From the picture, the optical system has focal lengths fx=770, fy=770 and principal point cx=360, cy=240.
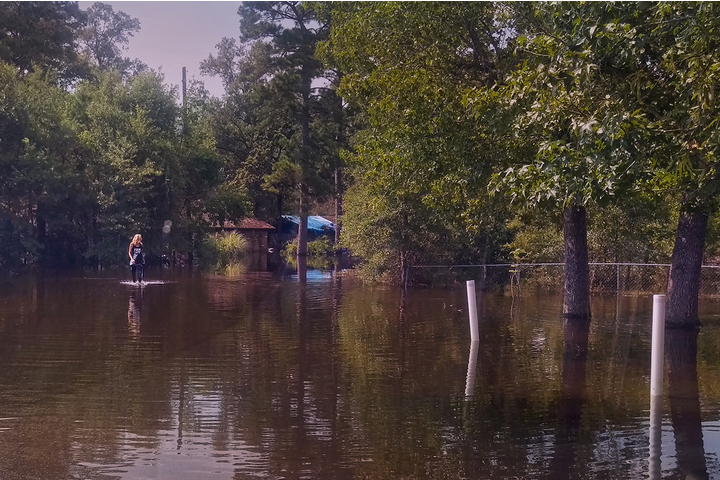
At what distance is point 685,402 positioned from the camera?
30.9 feet

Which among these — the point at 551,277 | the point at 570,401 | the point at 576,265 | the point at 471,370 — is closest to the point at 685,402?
the point at 570,401

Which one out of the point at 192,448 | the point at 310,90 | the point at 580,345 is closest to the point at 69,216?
the point at 310,90

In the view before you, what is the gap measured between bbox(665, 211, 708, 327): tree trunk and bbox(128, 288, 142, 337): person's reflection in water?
1056 centimetres

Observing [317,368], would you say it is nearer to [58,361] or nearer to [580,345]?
[58,361]

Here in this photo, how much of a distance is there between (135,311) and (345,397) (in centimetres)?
966

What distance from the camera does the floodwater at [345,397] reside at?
707 cm

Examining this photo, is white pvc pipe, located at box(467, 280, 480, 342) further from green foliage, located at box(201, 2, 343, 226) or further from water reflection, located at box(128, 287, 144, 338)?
green foliage, located at box(201, 2, 343, 226)

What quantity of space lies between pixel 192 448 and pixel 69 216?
3169cm

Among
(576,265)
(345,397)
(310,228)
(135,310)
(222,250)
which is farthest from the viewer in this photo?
(310,228)

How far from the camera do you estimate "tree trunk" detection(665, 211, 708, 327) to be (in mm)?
15242

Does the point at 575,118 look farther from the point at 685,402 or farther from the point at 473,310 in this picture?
the point at 473,310

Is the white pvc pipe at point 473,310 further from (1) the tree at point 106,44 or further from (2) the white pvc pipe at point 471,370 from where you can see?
(1) the tree at point 106,44

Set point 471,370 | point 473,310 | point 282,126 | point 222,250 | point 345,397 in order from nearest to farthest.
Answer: point 345,397, point 471,370, point 473,310, point 222,250, point 282,126

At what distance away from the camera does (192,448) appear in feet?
24.5
